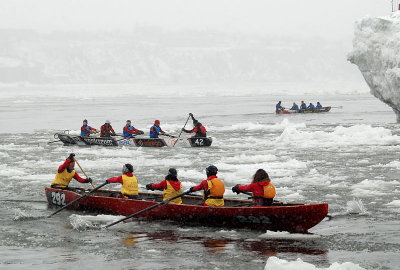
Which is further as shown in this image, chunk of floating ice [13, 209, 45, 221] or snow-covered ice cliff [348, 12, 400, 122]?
snow-covered ice cliff [348, 12, 400, 122]

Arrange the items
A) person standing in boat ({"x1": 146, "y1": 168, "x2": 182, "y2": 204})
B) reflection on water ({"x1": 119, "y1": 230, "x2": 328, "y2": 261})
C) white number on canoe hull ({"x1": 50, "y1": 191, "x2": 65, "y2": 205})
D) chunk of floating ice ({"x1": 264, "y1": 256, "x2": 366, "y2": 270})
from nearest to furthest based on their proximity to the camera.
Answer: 1. chunk of floating ice ({"x1": 264, "y1": 256, "x2": 366, "y2": 270})
2. reflection on water ({"x1": 119, "y1": 230, "x2": 328, "y2": 261})
3. person standing in boat ({"x1": 146, "y1": 168, "x2": 182, "y2": 204})
4. white number on canoe hull ({"x1": 50, "y1": 191, "x2": 65, "y2": 205})

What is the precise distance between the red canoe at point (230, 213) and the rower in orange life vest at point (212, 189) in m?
0.22

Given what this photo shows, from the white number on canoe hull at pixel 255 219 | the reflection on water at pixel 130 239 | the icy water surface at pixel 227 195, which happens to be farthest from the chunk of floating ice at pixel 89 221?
the white number on canoe hull at pixel 255 219

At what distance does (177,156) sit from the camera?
74.4ft

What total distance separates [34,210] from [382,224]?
7.53 meters

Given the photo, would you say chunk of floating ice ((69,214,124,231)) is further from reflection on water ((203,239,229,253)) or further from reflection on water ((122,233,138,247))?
reflection on water ((203,239,229,253))

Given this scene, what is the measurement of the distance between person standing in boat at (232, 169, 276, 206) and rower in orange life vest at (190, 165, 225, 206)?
42 centimetres

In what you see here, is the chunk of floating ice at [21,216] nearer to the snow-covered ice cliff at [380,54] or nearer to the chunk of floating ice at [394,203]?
the chunk of floating ice at [394,203]

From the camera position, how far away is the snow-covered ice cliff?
95.1 feet

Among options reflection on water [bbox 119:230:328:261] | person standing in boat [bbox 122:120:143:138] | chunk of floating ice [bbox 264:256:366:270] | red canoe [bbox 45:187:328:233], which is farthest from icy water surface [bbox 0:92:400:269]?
person standing in boat [bbox 122:120:143:138]

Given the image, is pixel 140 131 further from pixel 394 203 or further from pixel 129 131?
pixel 394 203

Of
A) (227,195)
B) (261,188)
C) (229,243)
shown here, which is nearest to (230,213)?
(261,188)

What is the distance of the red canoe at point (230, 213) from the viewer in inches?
423

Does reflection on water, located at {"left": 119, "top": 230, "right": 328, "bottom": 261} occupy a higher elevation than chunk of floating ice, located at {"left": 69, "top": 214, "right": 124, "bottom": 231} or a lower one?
lower
